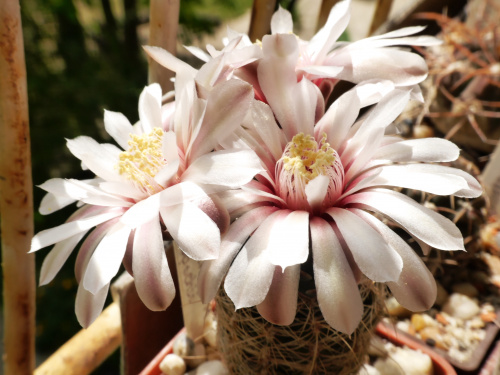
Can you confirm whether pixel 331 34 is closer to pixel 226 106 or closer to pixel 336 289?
pixel 226 106

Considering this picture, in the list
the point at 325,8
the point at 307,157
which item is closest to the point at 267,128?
the point at 307,157

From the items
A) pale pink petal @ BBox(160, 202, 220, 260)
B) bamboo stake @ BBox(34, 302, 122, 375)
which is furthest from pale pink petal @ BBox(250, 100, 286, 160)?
bamboo stake @ BBox(34, 302, 122, 375)

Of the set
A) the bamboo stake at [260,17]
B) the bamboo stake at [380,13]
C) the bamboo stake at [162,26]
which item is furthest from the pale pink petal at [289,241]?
the bamboo stake at [380,13]

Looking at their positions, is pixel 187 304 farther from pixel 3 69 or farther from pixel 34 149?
pixel 34 149

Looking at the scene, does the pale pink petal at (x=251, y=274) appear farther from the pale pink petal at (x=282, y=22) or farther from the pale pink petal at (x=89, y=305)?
the pale pink petal at (x=282, y=22)

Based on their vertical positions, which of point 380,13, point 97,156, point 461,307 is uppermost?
point 380,13

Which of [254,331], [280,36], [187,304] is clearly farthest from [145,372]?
[280,36]

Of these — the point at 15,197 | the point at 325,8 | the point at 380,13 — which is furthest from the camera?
the point at 380,13
